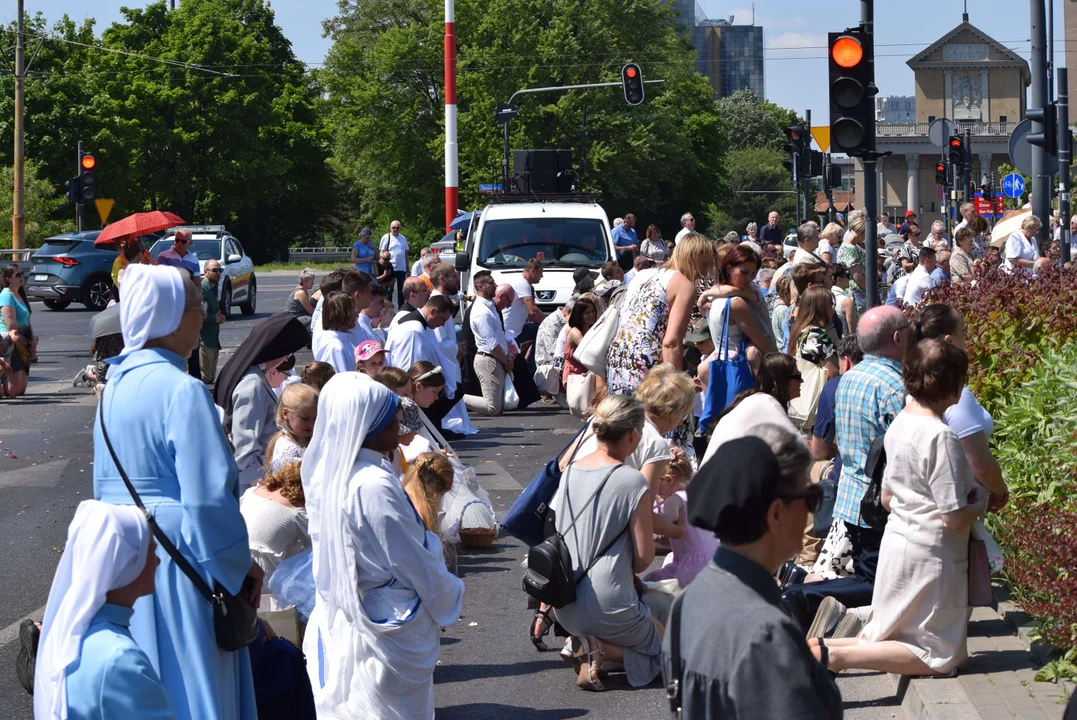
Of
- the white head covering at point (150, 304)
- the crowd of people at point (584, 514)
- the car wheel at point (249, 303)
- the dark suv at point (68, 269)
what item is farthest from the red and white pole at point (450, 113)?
the white head covering at point (150, 304)

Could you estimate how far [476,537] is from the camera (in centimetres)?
962

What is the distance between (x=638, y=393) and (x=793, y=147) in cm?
1662

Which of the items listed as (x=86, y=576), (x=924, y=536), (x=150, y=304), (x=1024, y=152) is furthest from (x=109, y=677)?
(x=1024, y=152)

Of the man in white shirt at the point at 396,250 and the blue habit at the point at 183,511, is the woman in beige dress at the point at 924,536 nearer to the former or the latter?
the blue habit at the point at 183,511

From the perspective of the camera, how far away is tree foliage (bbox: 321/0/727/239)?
61719 mm

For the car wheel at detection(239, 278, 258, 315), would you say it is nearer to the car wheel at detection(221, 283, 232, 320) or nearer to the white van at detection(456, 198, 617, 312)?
the car wheel at detection(221, 283, 232, 320)

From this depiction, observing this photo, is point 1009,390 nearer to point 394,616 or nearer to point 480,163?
point 394,616

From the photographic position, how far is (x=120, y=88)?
2692 inches

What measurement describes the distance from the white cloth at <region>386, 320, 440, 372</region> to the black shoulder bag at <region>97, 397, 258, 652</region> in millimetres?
8390

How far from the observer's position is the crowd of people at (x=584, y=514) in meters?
2.99

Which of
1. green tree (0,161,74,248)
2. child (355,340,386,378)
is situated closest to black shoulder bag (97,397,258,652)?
child (355,340,386,378)

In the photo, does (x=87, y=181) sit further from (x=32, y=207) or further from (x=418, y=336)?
(x=418, y=336)

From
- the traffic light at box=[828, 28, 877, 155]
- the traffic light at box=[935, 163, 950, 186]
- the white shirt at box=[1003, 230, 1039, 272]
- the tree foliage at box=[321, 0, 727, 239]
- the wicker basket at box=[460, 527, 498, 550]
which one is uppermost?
the tree foliage at box=[321, 0, 727, 239]

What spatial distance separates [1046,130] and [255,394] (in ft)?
42.2
